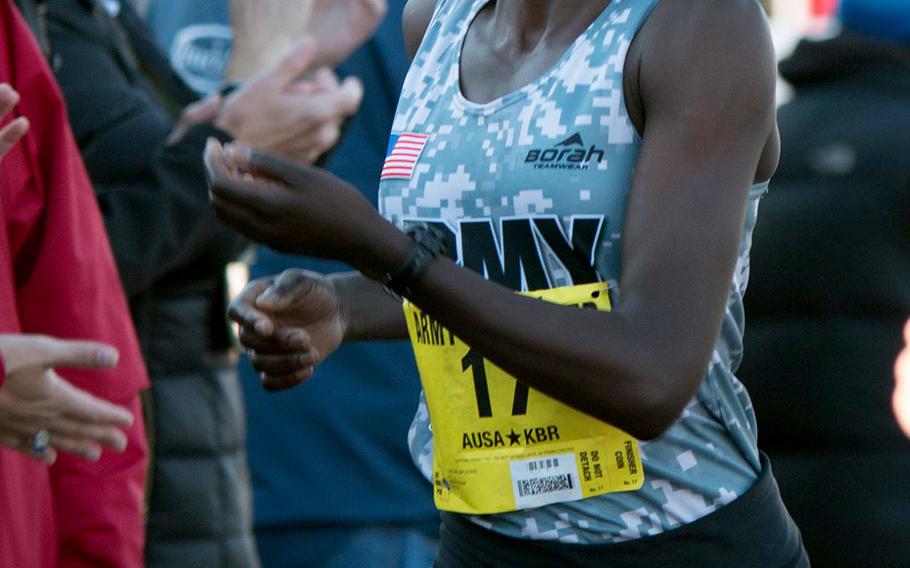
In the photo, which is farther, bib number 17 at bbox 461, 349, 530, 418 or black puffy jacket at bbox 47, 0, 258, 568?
black puffy jacket at bbox 47, 0, 258, 568

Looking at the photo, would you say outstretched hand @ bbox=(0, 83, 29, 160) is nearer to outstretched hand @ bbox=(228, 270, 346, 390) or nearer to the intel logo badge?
outstretched hand @ bbox=(228, 270, 346, 390)

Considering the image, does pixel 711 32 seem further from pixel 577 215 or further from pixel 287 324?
pixel 287 324

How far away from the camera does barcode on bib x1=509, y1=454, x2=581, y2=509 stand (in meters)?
1.84

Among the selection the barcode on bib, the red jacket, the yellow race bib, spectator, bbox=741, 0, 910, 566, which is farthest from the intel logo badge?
the barcode on bib

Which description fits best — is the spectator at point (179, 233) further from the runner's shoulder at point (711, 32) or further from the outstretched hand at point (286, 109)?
the runner's shoulder at point (711, 32)

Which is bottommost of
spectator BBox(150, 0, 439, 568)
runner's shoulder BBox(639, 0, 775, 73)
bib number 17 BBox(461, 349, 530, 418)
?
spectator BBox(150, 0, 439, 568)

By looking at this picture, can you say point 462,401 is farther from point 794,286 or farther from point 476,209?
point 794,286

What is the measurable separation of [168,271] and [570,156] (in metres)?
1.58

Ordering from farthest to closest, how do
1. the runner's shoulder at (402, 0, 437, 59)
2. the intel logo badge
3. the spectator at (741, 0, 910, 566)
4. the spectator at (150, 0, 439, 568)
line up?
the intel logo badge, the spectator at (150, 0, 439, 568), the spectator at (741, 0, 910, 566), the runner's shoulder at (402, 0, 437, 59)

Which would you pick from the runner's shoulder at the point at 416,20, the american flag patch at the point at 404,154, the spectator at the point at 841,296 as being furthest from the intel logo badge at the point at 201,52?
the american flag patch at the point at 404,154

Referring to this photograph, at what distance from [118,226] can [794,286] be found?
1.37m

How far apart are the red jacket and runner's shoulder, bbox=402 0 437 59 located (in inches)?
24.5

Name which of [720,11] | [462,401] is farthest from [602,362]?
[720,11]

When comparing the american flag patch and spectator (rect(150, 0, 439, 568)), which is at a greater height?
the american flag patch
